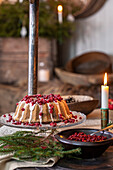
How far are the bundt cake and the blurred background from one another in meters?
1.84

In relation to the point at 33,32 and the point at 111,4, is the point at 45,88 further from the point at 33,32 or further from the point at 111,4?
the point at 33,32

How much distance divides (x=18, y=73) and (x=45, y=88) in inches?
22.5

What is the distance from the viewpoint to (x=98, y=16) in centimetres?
326

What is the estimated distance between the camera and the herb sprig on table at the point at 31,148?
30.0 inches

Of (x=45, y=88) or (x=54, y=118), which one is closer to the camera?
(x=54, y=118)

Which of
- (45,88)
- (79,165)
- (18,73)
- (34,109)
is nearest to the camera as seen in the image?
(79,165)

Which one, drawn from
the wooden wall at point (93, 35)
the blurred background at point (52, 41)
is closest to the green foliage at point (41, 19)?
the blurred background at point (52, 41)

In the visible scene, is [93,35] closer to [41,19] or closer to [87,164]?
[41,19]

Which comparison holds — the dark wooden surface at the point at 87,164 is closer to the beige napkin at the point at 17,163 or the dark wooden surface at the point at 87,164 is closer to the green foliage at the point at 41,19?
the beige napkin at the point at 17,163

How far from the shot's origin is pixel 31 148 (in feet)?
2.59

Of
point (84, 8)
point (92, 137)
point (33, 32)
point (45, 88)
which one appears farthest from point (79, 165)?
point (84, 8)

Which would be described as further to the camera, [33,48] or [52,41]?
[52,41]

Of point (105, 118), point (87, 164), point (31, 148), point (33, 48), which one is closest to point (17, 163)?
point (31, 148)

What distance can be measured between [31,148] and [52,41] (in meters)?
2.55
